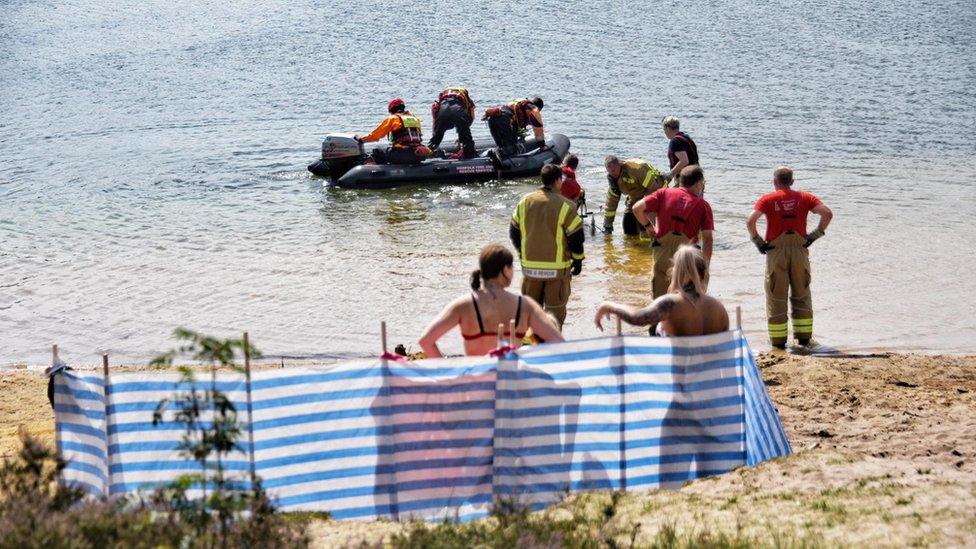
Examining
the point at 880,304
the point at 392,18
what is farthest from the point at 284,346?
the point at 392,18

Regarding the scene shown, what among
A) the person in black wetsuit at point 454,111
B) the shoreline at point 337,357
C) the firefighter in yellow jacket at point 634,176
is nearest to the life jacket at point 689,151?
the firefighter in yellow jacket at point 634,176

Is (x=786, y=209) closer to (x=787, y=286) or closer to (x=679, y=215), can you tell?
(x=787, y=286)

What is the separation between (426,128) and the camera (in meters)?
26.9

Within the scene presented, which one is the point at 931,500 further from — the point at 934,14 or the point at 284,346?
the point at 934,14

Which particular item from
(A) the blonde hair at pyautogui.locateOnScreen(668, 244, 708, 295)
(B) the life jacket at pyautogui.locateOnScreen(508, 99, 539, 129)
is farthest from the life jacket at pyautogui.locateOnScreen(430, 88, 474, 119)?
(A) the blonde hair at pyautogui.locateOnScreen(668, 244, 708, 295)

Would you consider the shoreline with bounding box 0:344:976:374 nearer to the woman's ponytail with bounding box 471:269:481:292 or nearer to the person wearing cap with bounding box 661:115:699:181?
the person wearing cap with bounding box 661:115:699:181

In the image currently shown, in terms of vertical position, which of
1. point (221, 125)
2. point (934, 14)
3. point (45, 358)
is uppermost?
point (934, 14)

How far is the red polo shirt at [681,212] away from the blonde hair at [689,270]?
2744 millimetres

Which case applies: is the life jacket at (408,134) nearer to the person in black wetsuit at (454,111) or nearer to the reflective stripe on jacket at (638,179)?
the person in black wetsuit at (454,111)

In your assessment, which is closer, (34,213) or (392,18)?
(34,213)

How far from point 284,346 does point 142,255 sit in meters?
5.14

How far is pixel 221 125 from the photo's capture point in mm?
28375

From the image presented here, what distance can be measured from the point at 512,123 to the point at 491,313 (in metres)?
13.9

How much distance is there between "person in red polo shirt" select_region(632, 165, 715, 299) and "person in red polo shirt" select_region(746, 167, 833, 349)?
604mm
